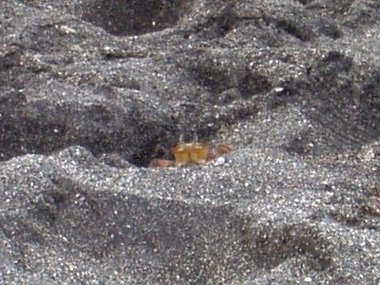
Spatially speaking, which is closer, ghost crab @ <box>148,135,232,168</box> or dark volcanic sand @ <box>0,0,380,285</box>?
dark volcanic sand @ <box>0,0,380,285</box>

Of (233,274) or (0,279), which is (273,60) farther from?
(0,279)

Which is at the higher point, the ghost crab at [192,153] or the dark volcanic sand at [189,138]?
the dark volcanic sand at [189,138]

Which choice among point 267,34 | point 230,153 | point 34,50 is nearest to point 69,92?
point 34,50

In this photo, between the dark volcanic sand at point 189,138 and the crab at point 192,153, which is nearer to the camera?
the dark volcanic sand at point 189,138

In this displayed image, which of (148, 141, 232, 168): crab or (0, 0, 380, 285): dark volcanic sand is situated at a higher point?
(0, 0, 380, 285): dark volcanic sand

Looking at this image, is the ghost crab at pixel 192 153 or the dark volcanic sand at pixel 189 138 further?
the ghost crab at pixel 192 153

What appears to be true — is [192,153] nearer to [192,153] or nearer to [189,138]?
[192,153]

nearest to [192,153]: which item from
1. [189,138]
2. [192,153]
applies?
[192,153]

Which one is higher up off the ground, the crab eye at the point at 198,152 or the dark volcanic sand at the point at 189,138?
the dark volcanic sand at the point at 189,138
